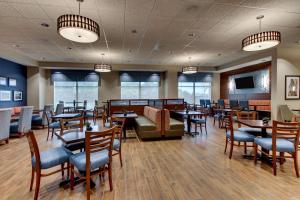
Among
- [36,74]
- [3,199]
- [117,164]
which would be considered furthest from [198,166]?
[36,74]

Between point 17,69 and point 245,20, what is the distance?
9449 millimetres

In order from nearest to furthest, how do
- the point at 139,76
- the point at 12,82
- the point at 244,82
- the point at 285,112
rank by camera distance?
the point at 285,112, the point at 12,82, the point at 244,82, the point at 139,76

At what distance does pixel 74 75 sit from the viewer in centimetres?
991

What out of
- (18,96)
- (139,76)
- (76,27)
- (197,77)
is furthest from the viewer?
(197,77)

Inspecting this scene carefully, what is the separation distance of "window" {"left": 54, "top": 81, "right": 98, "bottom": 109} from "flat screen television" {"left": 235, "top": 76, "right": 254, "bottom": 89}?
8853 mm

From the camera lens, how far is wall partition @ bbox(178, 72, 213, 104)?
11.0 metres

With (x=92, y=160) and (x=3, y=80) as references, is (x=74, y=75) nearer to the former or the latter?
(x=3, y=80)

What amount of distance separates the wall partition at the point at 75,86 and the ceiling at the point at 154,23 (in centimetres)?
317

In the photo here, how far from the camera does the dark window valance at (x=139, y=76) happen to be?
1039cm

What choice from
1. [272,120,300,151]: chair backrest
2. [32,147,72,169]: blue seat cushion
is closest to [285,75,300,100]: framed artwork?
[272,120,300,151]: chair backrest

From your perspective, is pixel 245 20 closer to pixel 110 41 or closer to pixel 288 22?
pixel 288 22

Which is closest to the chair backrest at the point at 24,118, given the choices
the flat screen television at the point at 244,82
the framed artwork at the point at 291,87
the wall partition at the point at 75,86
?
the wall partition at the point at 75,86

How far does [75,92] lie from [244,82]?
33.8 feet

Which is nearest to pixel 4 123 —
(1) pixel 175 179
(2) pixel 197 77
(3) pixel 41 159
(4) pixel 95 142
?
(3) pixel 41 159
